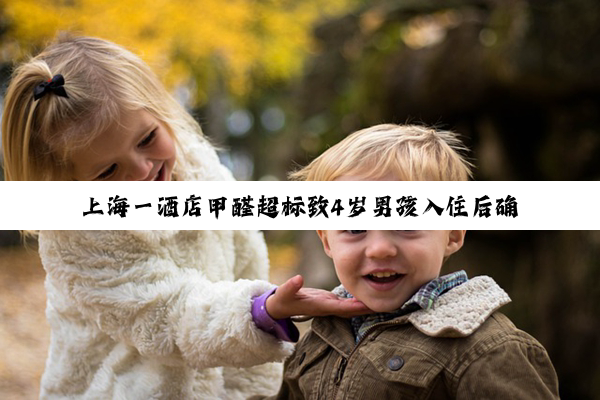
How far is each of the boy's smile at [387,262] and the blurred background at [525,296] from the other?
238 cm

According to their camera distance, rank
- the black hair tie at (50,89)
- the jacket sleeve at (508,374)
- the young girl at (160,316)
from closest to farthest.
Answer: the jacket sleeve at (508,374) < the young girl at (160,316) < the black hair tie at (50,89)

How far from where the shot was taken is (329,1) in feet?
37.4

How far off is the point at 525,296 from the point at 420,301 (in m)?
4.39

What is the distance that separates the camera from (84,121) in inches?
62.3

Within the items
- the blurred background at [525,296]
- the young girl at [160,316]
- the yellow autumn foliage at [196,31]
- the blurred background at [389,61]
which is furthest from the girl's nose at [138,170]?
the yellow autumn foliage at [196,31]

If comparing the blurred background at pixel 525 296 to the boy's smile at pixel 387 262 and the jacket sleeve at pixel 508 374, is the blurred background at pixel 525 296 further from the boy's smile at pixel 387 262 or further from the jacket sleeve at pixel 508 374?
the jacket sleeve at pixel 508 374

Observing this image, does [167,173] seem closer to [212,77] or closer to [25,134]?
[25,134]

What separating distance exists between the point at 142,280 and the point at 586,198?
99 centimetres

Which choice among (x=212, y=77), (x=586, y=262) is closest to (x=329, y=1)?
(x=212, y=77)

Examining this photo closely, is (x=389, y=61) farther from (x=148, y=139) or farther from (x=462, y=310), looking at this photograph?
(x=462, y=310)

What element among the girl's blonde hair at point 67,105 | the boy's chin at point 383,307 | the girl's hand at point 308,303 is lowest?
the girl's hand at point 308,303

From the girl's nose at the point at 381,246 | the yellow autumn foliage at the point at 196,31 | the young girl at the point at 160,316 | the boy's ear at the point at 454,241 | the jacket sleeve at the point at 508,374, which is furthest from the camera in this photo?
the yellow autumn foliage at the point at 196,31

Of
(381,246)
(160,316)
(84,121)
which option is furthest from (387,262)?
(84,121)

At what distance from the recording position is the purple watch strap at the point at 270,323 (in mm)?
1399
